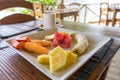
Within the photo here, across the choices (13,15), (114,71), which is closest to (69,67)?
(13,15)

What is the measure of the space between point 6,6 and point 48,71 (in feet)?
3.68

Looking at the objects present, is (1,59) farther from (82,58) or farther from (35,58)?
(82,58)

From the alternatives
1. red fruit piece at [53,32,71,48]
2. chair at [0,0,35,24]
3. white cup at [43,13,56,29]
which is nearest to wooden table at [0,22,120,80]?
red fruit piece at [53,32,71,48]

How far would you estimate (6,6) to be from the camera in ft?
4.47

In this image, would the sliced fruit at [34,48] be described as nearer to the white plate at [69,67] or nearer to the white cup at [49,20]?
the white plate at [69,67]

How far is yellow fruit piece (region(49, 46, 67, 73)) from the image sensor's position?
458 millimetres

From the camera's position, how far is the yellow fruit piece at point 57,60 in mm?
458

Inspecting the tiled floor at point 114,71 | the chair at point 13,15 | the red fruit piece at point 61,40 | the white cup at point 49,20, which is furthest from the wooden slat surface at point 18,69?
the tiled floor at point 114,71

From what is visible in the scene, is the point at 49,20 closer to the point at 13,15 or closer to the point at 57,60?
the point at 13,15

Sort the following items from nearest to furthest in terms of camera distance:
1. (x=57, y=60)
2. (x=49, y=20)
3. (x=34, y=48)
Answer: (x=57, y=60)
(x=34, y=48)
(x=49, y=20)

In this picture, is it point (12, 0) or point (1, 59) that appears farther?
point (12, 0)

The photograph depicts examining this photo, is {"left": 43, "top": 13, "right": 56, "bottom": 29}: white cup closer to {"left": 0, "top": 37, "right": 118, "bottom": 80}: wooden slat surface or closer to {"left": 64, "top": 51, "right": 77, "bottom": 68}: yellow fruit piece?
{"left": 0, "top": 37, "right": 118, "bottom": 80}: wooden slat surface

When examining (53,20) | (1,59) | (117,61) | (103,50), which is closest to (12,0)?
(53,20)

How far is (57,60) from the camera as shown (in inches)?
18.7
